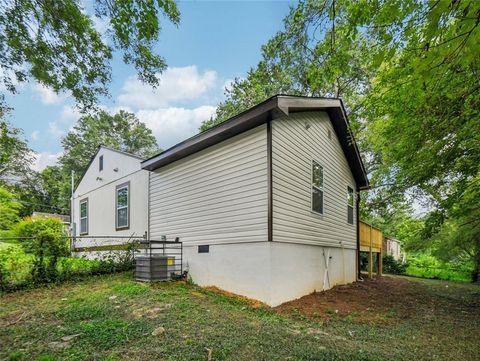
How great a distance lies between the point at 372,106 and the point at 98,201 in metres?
10.6

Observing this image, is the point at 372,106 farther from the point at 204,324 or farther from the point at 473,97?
the point at 204,324

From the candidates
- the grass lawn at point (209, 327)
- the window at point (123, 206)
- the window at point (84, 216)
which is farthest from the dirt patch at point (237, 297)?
the window at point (84, 216)

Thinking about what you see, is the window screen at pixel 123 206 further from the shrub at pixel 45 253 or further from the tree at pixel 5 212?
the tree at pixel 5 212

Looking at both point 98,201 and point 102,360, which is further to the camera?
point 98,201

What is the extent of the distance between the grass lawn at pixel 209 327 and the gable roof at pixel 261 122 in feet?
11.0

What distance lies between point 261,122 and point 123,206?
6697 mm

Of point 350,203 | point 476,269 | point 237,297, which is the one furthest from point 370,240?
point 237,297

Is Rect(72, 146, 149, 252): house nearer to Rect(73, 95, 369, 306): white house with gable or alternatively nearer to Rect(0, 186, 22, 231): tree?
Rect(73, 95, 369, 306): white house with gable

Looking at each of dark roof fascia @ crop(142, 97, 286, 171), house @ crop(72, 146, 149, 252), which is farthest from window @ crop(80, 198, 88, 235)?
dark roof fascia @ crop(142, 97, 286, 171)

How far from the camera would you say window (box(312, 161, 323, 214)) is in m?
8.36

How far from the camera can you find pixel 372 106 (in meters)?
6.94

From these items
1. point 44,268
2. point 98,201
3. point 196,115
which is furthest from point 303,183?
point 196,115

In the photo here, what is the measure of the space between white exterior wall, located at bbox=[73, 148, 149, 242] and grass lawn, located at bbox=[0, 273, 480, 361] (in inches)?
129

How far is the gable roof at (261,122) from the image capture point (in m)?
6.33
